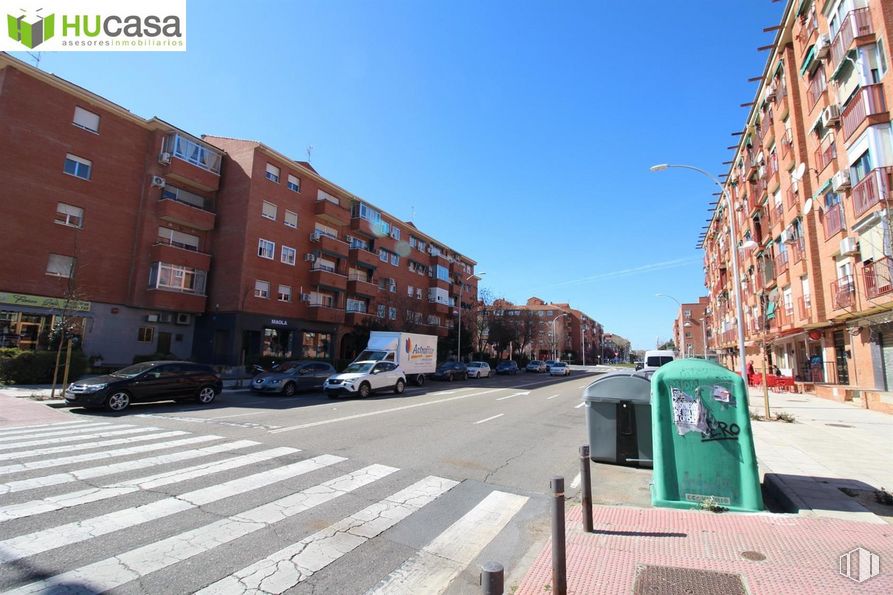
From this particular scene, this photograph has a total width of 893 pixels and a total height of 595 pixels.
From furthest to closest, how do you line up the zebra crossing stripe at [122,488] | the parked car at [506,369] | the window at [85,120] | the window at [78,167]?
1. the parked car at [506,369]
2. the window at [85,120]
3. the window at [78,167]
4. the zebra crossing stripe at [122,488]

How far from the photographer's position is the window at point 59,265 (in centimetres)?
2300

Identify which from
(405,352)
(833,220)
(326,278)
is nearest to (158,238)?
(326,278)

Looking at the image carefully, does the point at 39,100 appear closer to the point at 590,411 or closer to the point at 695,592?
the point at 590,411

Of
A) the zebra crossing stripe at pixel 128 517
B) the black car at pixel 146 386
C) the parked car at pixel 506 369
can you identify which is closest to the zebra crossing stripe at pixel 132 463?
the zebra crossing stripe at pixel 128 517

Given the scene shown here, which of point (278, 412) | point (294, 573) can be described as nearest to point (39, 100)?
point (278, 412)

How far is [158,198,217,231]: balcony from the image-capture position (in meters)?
27.5

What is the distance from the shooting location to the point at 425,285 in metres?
52.2

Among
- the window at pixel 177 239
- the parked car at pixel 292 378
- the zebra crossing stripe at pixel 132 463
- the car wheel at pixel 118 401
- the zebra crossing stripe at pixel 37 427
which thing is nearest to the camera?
the zebra crossing stripe at pixel 132 463

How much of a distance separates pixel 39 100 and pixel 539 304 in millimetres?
104980

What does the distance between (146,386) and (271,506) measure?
1150cm

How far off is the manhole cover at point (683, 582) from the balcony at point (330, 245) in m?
34.6

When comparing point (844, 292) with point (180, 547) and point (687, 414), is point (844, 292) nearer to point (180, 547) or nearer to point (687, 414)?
point (687, 414)

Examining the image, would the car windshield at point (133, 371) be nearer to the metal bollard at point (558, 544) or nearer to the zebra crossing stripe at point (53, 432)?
the zebra crossing stripe at point (53, 432)

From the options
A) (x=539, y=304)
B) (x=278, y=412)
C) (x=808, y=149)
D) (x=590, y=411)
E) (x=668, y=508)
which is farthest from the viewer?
(x=539, y=304)
